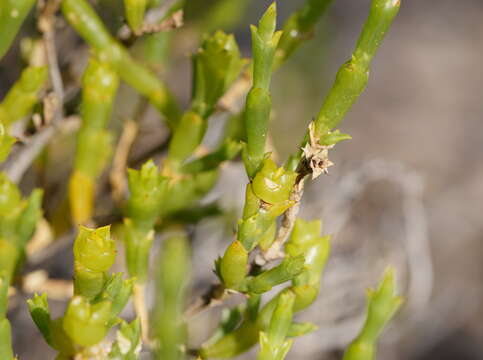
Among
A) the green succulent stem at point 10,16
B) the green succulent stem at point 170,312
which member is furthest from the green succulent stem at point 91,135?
the green succulent stem at point 170,312

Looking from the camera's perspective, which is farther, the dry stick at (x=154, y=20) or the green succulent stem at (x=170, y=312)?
the dry stick at (x=154, y=20)

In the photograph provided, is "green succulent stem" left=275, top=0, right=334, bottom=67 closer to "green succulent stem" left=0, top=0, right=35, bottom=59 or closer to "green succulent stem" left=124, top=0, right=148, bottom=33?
"green succulent stem" left=124, top=0, right=148, bottom=33

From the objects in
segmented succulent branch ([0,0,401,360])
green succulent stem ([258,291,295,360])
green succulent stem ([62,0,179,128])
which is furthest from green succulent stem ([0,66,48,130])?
green succulent stem ([258,291,295,360])

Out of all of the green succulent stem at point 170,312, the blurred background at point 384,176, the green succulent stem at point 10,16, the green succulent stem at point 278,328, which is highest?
the green succulent stem at point 10,16

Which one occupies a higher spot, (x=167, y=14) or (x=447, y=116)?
(x=167, y=14)

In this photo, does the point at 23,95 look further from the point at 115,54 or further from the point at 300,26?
the point at 300,26

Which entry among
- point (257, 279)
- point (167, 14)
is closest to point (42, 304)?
point (257, 279)

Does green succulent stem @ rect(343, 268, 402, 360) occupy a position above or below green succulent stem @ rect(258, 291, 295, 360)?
below

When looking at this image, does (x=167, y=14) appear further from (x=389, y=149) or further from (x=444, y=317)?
(x=389, y=149)

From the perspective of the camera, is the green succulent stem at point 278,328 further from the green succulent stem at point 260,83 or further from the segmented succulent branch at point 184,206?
the green succulent stem at point 260,83
